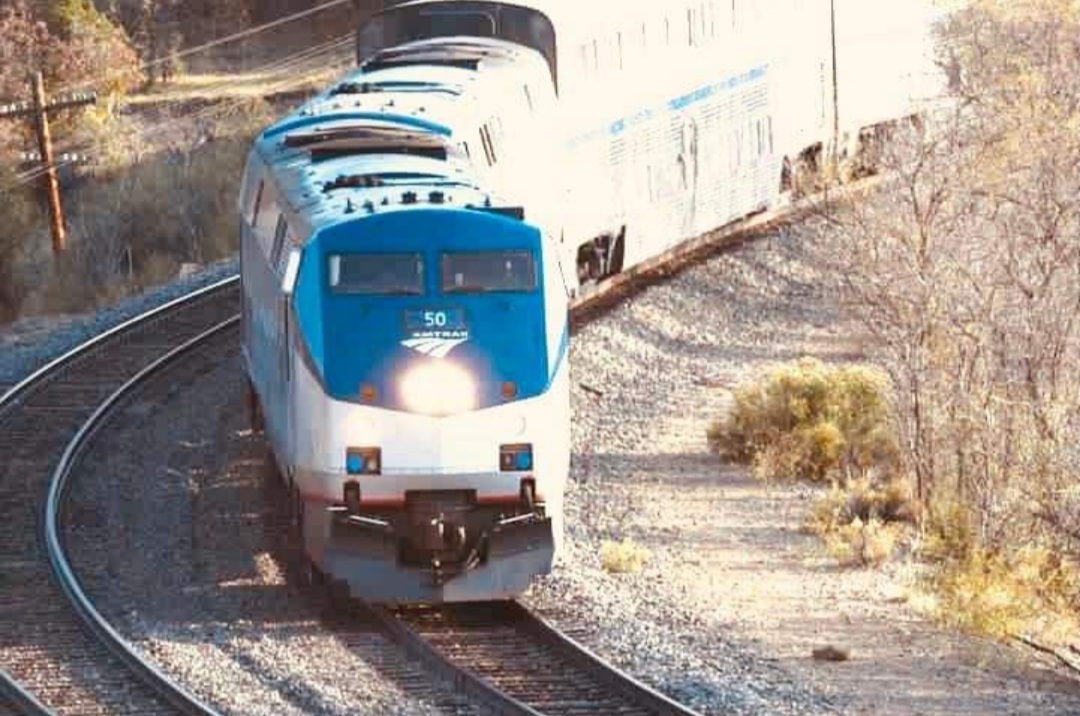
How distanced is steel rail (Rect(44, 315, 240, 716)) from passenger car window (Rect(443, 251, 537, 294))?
3.27 m

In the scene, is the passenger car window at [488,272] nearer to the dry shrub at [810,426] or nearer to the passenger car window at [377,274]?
the passenger car window at [377,274]

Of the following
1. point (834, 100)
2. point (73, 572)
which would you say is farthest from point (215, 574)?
point (834, 100)

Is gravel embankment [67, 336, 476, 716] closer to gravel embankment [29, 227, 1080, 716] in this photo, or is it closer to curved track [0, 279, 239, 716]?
gravel embankment [29, 227, 1080, 716]

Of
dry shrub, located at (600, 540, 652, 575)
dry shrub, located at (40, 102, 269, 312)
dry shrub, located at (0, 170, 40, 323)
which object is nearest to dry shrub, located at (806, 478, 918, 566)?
dry shrub, located at (600, 540, 652, 575)

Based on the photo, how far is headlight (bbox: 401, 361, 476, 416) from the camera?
1588 centimetres

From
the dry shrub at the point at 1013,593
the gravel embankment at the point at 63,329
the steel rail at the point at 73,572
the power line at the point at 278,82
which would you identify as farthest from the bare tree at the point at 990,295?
the power line at the point at 278,82

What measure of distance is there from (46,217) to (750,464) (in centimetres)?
3379

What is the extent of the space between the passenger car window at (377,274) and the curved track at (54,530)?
2874 mm

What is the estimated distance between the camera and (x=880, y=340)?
25.7 meters

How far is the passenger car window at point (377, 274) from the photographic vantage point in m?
16.1

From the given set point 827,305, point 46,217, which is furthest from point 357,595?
point 46,217

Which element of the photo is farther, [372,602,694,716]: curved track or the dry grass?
the dry grass

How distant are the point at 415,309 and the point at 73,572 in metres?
3.89

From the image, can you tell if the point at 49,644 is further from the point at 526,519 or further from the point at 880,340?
the point at 880,340
